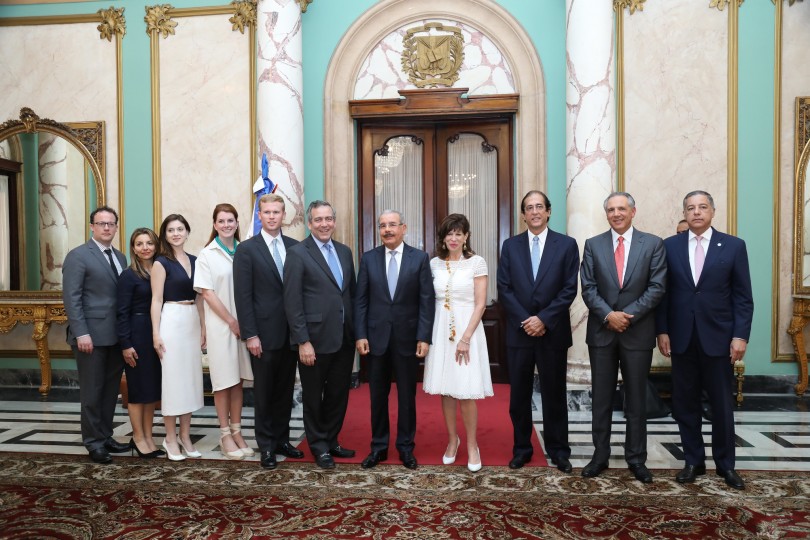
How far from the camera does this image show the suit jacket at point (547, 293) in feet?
11.9

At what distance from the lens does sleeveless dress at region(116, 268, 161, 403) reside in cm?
386

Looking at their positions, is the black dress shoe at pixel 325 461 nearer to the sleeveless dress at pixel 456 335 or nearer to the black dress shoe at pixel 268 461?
the black dress shoe at pixel 268 461

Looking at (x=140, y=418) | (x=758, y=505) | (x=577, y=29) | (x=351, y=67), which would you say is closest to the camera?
(x=758, y=505)

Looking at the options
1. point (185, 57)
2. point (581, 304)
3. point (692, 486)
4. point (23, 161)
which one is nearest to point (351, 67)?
point (185, 57)

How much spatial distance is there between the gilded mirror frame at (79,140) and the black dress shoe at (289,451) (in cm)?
389

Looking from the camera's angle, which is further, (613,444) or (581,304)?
(581,304)

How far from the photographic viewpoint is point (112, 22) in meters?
6.36

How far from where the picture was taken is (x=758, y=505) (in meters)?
3.08

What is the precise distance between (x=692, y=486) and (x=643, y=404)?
1.68 feet

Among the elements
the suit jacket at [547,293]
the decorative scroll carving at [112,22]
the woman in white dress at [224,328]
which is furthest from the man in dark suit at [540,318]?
the decorative scroll carving at [112,22]

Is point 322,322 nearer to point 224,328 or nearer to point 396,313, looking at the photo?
point 396,313

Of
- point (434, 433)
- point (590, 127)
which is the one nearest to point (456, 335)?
point (434, 433)

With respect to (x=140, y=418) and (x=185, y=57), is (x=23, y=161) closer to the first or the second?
(x=185, y=57)

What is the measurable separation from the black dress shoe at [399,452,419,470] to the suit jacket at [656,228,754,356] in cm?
175
